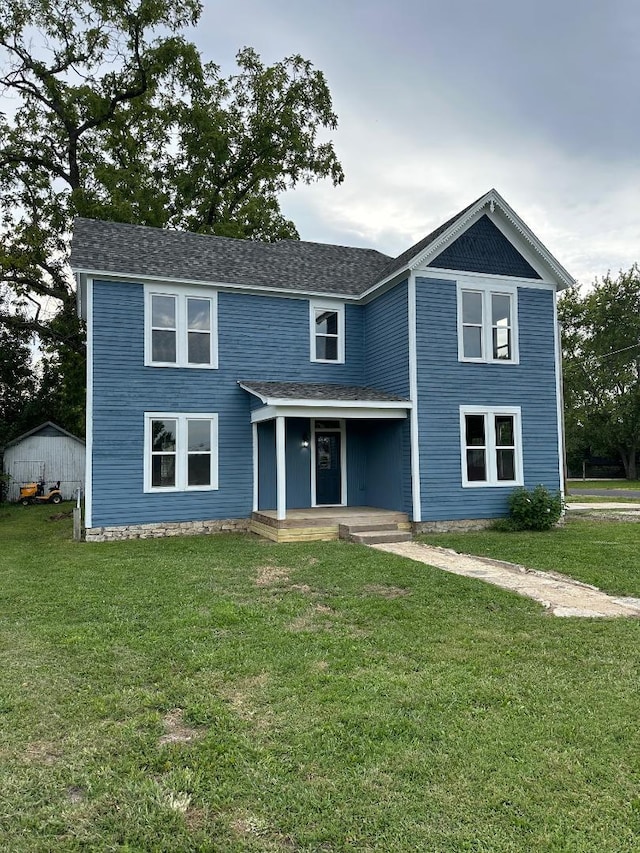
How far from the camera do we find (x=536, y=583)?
24.5 ft

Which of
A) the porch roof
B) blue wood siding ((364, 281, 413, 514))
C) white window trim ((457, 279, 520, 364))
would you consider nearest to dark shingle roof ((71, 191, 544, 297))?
blue wood siding ((364, 281, 413, 514))

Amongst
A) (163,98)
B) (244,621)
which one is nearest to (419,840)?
(244,621)

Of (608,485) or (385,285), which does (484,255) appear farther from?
(608,485)

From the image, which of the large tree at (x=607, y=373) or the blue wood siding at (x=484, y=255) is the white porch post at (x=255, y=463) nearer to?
the blue wood siding at (x=484, y=255)

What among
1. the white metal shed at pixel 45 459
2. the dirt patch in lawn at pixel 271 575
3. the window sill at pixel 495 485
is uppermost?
Answer: the white metal shed at pixel 45 459

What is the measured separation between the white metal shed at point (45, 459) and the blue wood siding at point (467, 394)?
622 inches

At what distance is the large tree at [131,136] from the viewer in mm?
21422

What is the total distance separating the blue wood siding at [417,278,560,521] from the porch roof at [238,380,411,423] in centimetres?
82

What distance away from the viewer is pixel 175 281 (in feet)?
41.4

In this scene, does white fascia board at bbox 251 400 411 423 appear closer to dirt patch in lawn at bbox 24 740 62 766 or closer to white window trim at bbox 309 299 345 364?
white window trim at bbox 309 299 345 364

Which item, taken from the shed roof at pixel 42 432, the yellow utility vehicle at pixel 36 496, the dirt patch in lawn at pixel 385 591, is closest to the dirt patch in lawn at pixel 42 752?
the dirt patch in lawn at pixel 385 591

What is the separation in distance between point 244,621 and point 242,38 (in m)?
26.7

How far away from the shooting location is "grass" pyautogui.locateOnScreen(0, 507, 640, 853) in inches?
102

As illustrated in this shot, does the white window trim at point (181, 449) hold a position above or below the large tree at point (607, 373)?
below
